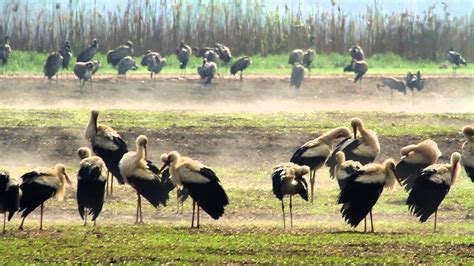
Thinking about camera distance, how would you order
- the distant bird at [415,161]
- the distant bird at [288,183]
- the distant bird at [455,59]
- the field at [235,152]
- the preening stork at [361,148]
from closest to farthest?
1. the field at [235,152]
2. the distant bird at [288,183]
3. the distant bird at [415,161]
4. the preening stork at [361,148]
5. the distant bird at [455,59]

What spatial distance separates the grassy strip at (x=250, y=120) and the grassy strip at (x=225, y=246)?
397 inches

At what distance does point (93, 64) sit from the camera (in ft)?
115

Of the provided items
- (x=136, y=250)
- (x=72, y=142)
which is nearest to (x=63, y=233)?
(x=136, y=250)

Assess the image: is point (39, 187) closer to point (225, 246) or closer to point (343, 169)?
point (225, 246)

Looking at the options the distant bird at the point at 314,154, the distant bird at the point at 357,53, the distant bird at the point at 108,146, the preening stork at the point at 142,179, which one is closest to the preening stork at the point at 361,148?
the distant bird at the point at 314,154

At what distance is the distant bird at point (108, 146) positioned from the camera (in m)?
21.2

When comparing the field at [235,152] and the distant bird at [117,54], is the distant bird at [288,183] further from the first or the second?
A: the distant bird at [117,54]

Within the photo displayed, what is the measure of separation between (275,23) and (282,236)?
81.5 feet

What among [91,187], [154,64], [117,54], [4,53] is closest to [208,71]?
[154,64]

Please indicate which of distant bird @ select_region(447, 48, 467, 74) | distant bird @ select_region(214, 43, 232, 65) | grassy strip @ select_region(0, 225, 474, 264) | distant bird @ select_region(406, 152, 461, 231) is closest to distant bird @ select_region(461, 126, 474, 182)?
distant bird @ select_region(406, 152, 461, 231)

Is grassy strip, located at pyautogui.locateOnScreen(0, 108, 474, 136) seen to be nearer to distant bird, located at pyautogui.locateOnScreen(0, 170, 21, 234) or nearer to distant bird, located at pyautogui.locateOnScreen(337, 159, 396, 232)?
distant bird, located at pyautogui.locateOnScreen(337, 159, 396, 232)

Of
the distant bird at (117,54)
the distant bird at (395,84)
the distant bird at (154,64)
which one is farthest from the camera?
the distant bird at (117,54)

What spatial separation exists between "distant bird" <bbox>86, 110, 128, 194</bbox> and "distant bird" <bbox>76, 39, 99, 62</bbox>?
1515 cm

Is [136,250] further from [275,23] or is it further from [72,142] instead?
[275,23]
